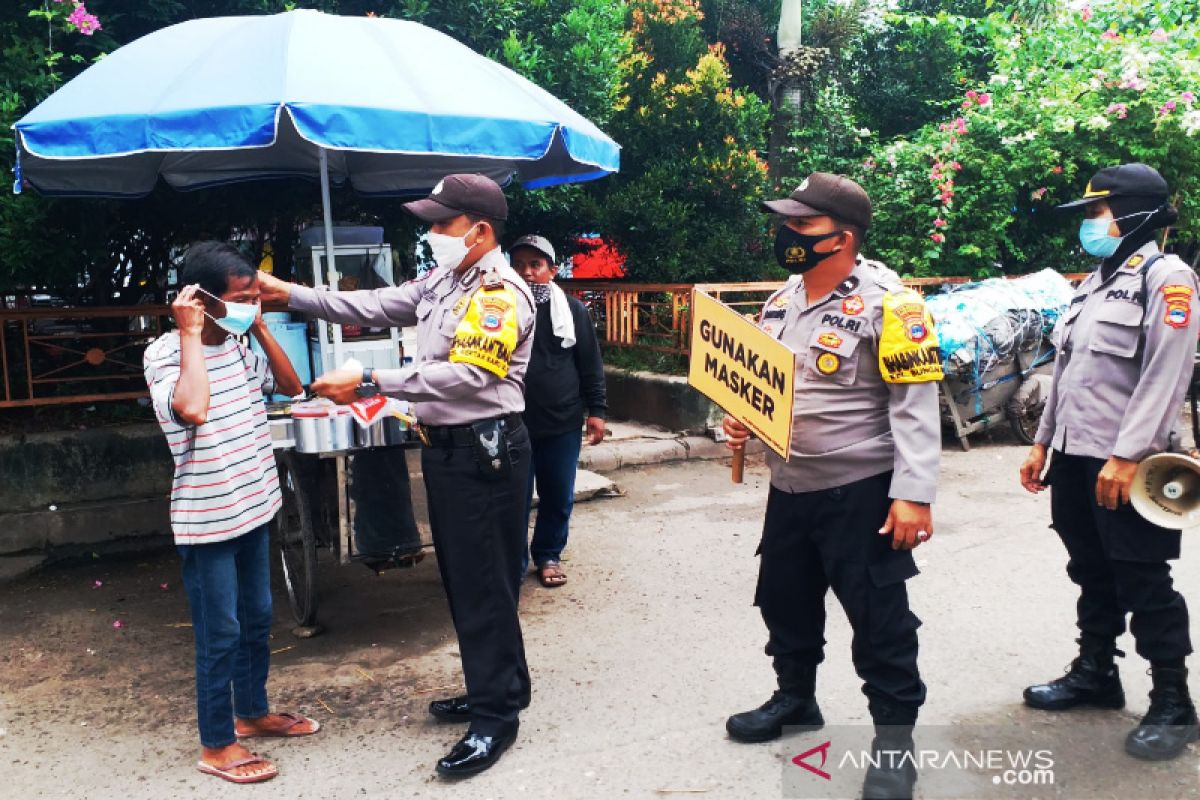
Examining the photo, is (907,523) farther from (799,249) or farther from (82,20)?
(82,20)

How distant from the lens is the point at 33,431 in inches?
236

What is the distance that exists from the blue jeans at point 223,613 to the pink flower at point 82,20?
12.9ft

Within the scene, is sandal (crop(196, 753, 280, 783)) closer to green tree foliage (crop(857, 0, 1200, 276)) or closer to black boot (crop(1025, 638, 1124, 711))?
black boot (crop(1025, 638, 1124, 711))

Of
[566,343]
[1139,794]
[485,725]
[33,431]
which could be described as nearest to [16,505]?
[33,431]

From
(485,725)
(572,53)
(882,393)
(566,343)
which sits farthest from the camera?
(572,53)

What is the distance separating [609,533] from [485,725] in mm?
2975

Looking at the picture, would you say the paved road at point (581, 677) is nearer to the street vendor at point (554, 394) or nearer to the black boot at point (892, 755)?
the black boot at point (892, 755)

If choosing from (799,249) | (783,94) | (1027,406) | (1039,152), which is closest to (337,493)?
(799,249)

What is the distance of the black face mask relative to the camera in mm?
3037

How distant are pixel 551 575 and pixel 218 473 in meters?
2.44

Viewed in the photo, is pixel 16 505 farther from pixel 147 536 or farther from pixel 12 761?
pixel 12 761

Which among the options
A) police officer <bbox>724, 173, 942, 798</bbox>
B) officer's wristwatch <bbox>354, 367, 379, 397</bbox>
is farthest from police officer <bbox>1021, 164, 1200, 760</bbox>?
officer's wristwatch <bbox>354, 367, 379, 397</bbox>

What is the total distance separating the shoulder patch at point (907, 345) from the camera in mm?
2869

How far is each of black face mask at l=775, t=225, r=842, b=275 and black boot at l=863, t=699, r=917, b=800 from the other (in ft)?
4.44
